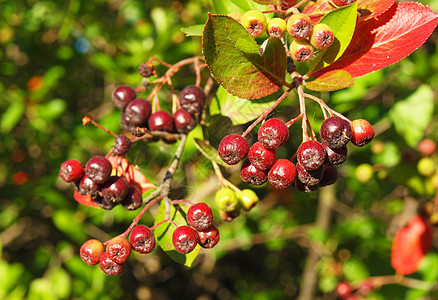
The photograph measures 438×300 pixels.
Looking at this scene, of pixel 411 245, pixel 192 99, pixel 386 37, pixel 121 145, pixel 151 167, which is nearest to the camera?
pixel 386 37

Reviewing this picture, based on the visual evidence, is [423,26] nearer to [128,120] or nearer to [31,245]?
[128,120]

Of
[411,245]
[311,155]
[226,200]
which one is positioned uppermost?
[311,155]

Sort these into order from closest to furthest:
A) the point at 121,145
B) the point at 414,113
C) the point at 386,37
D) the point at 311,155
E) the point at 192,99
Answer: the point at 311,155 < the point at 386,37 < the point at 121,145 < the point at 192,99 < the point at 414,113

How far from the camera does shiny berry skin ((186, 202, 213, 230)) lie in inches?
37.0

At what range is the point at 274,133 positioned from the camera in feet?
2.71

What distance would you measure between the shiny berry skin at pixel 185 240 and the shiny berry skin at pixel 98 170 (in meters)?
0.24

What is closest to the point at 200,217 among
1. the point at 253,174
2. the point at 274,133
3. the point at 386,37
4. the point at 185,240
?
the point at 185,240

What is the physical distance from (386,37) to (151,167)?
1012 mm

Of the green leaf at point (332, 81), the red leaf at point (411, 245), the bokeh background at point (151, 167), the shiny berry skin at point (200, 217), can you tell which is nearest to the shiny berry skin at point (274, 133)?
the green leaf at point (332, 81)

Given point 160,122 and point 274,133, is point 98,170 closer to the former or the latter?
point 160,122

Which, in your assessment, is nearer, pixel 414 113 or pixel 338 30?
pixel 338 30

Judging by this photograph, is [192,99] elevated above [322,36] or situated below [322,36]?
below

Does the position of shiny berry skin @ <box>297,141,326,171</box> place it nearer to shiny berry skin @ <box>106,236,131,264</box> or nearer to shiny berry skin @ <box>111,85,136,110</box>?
shiny berry skin @ <box>106,236,131,264</box>

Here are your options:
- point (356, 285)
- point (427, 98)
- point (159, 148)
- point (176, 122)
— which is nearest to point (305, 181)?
point (176, 122)
